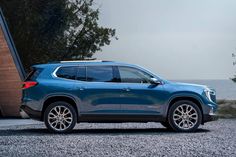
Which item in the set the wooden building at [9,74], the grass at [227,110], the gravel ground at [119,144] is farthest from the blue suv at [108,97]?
the grass at [227,110]

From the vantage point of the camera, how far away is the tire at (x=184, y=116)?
13406mm

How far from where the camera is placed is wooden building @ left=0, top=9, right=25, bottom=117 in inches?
751

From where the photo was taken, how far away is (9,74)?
19.4m

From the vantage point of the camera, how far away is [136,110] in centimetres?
1334

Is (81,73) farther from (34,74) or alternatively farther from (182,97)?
(182,97)

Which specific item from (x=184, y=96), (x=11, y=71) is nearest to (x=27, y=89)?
(x=184, y=96)

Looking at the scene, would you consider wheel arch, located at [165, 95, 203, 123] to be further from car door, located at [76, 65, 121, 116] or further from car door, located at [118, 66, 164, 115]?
car door, located at [76, 65, 121, 116]

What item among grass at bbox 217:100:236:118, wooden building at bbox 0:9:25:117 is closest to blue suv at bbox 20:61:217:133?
wooden building at bbox 0:9:25:117

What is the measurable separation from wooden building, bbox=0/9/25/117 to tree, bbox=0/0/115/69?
14134mm

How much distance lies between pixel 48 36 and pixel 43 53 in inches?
45.5

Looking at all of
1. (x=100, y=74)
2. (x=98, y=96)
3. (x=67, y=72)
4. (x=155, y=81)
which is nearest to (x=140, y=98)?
(x=155, y=81)

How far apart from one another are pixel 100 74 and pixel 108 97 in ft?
1.99

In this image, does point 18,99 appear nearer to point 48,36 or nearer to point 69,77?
point 69,77

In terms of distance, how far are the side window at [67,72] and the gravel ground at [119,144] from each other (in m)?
1.34
